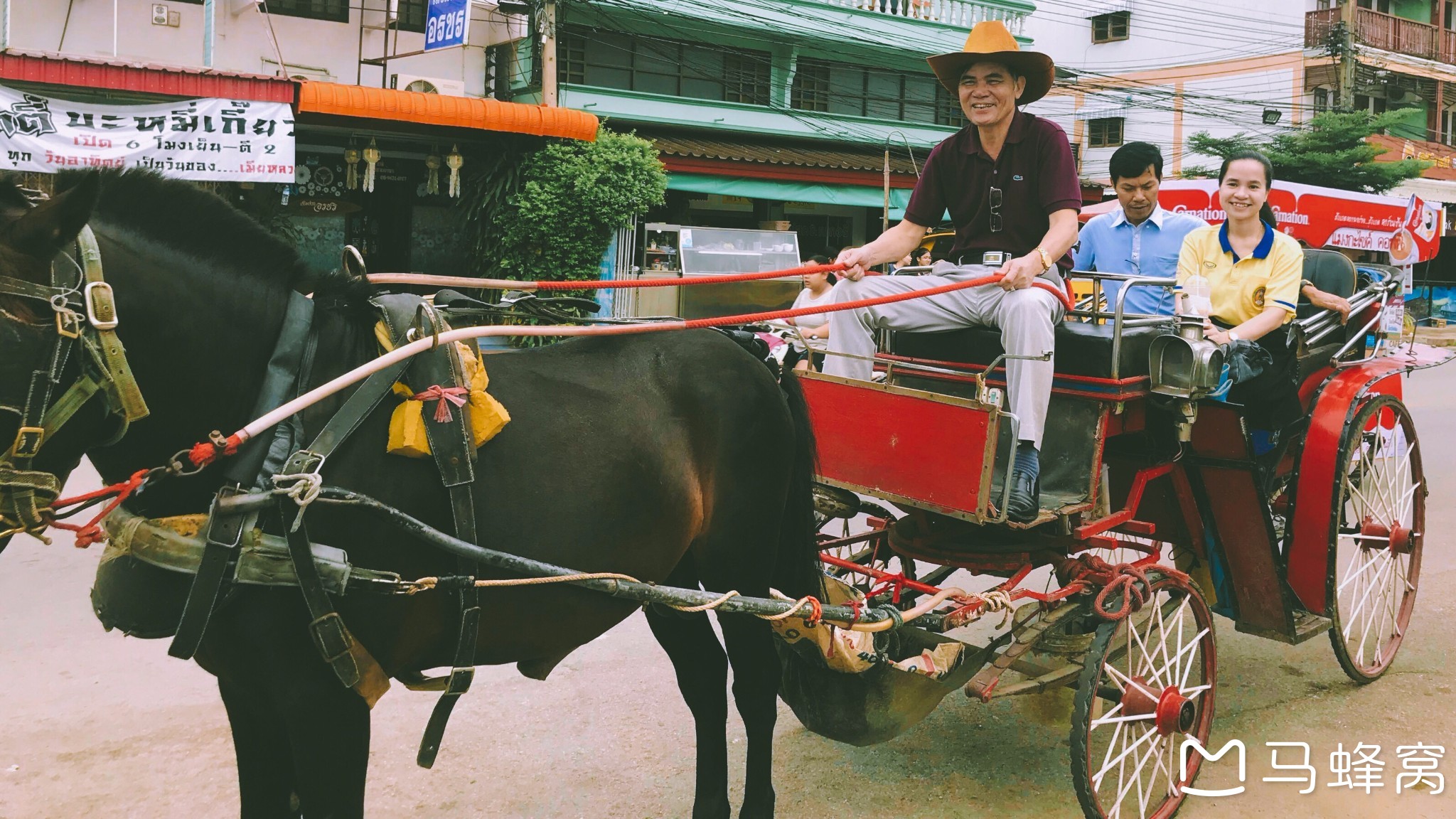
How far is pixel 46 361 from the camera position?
1.86 m

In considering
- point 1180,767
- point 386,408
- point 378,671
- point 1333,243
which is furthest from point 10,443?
point 1333,243

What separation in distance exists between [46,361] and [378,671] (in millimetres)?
874

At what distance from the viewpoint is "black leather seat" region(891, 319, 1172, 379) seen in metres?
3.59

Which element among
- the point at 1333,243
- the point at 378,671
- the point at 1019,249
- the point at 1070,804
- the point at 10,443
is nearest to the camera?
the point at 10,443

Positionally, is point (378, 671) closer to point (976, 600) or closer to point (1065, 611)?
point (976, 600)

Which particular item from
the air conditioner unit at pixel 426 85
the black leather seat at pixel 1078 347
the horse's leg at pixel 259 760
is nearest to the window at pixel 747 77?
the air conditioner unit at pixel 426 85

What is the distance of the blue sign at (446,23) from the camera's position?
42.6ft

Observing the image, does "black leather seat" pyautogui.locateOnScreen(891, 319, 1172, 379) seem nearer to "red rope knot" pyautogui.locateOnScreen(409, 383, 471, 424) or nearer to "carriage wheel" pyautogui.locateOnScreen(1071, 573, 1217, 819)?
"carriage wheel" pyautogui.locateOnScreen(1071, 573, 1217, 819)

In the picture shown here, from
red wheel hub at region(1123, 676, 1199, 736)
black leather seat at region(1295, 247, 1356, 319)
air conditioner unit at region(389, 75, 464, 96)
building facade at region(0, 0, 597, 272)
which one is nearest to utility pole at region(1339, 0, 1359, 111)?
building facade at region(0, 0, 597, 272)

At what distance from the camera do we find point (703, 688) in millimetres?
3211

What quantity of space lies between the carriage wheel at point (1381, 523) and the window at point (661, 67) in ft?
46.8

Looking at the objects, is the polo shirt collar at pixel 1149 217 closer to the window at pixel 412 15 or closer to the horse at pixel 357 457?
the horse at pixel 357 457

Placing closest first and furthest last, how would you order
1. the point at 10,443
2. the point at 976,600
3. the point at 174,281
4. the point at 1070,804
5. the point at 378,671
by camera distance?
1. the point at 10,443
2. the point at 174,281
3. the point at 378,671
4. the point at 976,600
5. the point at 1070,804

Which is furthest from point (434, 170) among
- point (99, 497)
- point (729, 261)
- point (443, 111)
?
point (99, 497)
